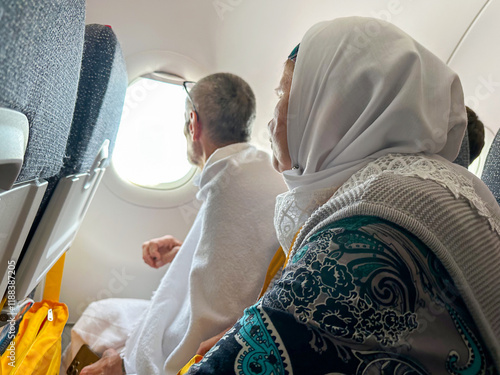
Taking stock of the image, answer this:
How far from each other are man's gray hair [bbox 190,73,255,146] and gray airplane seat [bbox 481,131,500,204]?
1.00m

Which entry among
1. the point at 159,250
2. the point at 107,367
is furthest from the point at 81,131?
the point at 159,250

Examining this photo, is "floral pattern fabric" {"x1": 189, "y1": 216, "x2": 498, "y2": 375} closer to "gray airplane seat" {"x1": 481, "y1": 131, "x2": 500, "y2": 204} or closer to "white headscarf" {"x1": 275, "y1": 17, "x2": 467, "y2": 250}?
"white headscarf" {"x1": 275, "y1": 17, "x2": 467, "y2": 250}

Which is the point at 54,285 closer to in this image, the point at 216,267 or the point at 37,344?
the point at 37,344

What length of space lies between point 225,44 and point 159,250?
110 cm

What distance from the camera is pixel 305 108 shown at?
3.86ft

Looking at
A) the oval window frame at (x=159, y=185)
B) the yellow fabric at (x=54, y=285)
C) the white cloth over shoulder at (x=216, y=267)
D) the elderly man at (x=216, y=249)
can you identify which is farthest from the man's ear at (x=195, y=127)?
the yellow fabric at (x=54, y=285)

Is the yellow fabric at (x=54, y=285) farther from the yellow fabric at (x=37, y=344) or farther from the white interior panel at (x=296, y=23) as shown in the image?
the white interior panel at (x=296, y=23)

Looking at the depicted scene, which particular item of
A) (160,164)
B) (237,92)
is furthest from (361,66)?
(160,164)

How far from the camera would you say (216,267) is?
1613mm

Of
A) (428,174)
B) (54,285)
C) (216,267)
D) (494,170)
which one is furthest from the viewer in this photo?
(54,285)

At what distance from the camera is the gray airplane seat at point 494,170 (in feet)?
4.58

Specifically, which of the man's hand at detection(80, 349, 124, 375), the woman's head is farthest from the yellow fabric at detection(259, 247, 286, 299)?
the man's hand at detection(80, 349, 124, 375)

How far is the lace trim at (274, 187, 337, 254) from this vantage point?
3.43 feet

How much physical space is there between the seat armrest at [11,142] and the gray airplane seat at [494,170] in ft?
4.33
